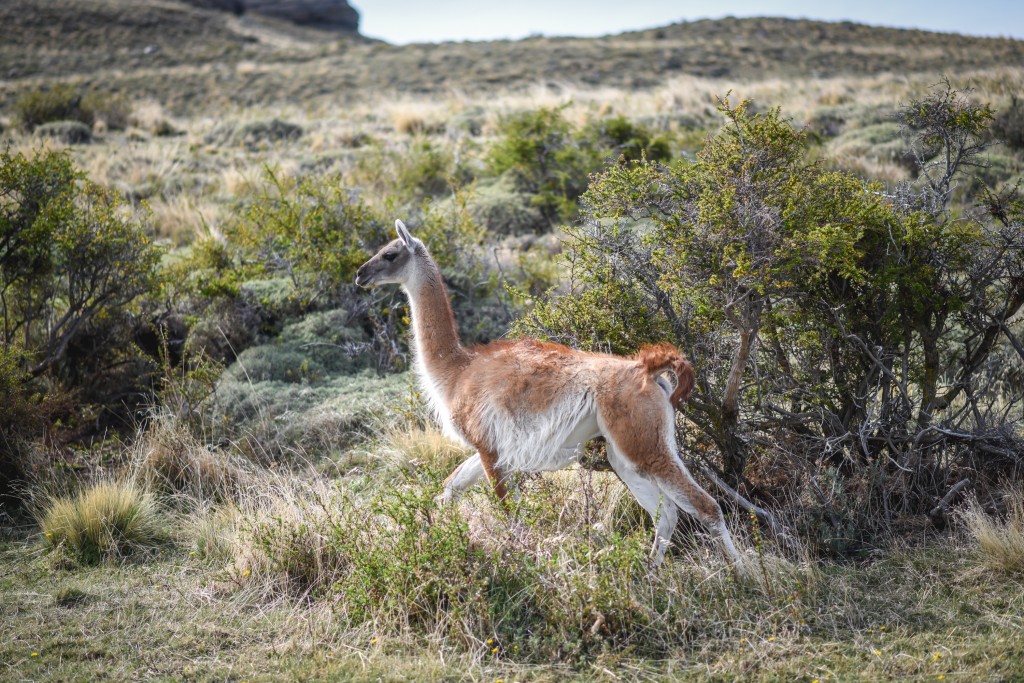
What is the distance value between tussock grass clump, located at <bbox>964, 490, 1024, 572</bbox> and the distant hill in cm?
2742

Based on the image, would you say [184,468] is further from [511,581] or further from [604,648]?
[604,648]

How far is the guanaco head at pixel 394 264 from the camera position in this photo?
5754 millimetres

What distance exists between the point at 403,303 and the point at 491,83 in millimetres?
24283

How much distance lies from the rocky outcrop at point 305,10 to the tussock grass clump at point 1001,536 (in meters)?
58.3

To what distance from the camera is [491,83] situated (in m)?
31.8

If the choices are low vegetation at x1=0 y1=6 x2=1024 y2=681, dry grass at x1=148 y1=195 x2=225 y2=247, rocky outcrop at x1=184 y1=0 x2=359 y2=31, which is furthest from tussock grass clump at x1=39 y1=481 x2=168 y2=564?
rocky outcrop at x1=184 y1=0 x2=359 y2=31

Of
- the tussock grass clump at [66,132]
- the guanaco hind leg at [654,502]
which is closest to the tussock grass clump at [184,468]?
the guanaco hind leg at [654,502]

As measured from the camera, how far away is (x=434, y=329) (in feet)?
18.1

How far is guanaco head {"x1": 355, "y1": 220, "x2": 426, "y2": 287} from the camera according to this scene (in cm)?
575

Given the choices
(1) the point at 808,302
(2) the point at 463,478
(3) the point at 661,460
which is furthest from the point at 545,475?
(1) the point at 808,302

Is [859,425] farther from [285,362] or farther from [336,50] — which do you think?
[336,50]

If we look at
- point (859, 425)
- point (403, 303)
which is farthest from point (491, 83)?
point (859, 425)

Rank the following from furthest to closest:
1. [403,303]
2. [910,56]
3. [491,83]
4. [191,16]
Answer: [191,16] → [910,56] → [491,83] → [403,303]

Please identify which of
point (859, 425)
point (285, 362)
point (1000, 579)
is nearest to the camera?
point (1000, 579)
